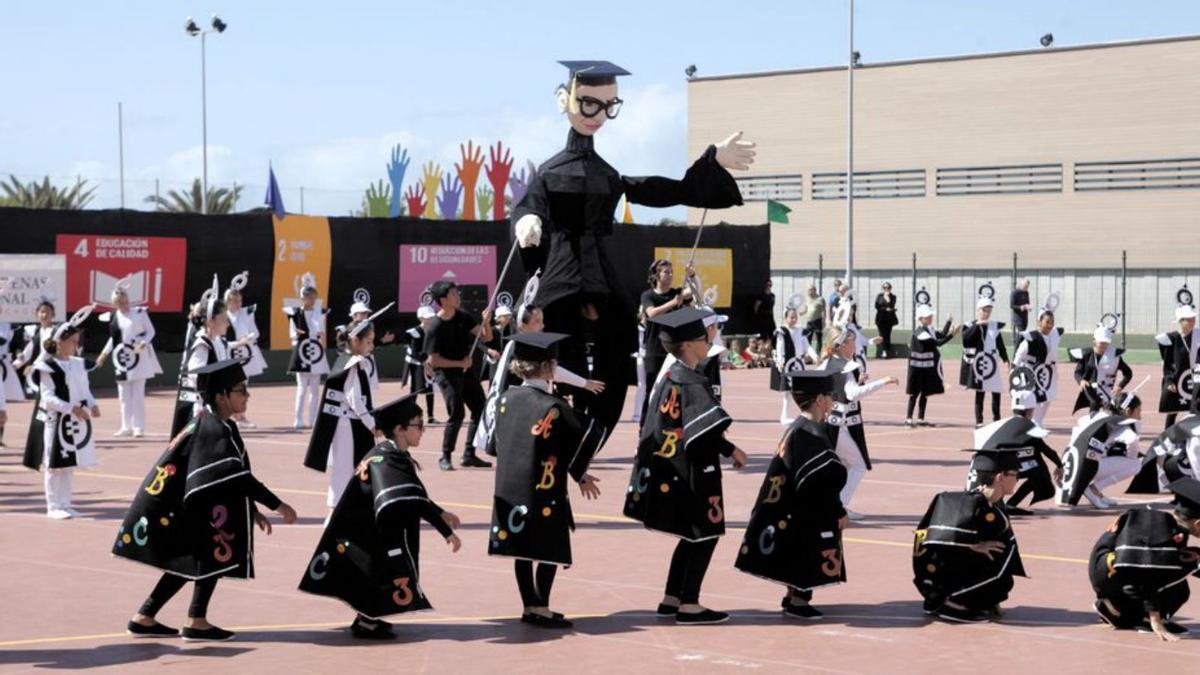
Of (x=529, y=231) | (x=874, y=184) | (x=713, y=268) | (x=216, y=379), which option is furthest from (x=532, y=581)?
(x=874, y=184)

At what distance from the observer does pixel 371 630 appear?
8844 millimetres

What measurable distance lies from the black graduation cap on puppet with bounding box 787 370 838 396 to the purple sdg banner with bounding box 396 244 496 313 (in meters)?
21.8

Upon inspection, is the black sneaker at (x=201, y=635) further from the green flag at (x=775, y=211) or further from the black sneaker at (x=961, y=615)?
the green flag at (x=775, y=211)

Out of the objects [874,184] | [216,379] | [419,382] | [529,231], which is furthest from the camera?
[874,184]

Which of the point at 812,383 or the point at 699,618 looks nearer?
the point at 699,618

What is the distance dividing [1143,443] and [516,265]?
15.1 m

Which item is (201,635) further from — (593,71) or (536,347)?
(593,71)

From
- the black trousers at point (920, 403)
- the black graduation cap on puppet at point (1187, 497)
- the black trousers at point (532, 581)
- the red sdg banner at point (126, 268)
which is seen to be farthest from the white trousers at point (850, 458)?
the red sdg banner at point (126, 268)

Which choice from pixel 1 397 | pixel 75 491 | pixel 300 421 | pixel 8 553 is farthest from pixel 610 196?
pixel 300 421

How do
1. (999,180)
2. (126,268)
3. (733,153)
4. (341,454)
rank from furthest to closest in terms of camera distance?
(999,180) → (126,268) → (341,454) → (733,153)

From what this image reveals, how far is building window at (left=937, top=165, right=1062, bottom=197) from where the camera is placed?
Answer: 5056cm

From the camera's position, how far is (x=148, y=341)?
69.1ft

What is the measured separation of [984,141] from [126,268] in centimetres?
3046

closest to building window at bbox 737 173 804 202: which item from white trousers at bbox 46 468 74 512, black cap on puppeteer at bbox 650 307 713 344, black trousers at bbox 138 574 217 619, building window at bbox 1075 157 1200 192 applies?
building window at bbox 1075 157 1200 192
